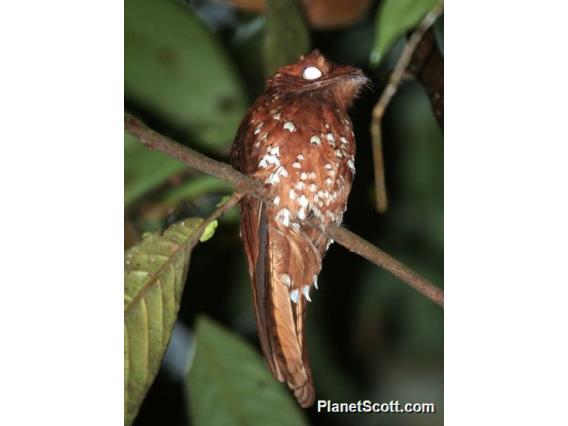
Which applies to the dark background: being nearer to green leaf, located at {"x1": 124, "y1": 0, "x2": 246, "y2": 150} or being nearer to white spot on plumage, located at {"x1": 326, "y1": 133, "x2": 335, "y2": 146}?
green leaf, located at {"x1": 124, "y1": 0, "x2": 246, "y2": 150}

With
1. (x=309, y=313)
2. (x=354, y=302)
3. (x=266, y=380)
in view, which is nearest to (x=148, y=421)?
(x=266, y=380)

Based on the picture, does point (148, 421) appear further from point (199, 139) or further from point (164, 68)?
point (164, 68)

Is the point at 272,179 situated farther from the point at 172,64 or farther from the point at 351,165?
the point at 172,64

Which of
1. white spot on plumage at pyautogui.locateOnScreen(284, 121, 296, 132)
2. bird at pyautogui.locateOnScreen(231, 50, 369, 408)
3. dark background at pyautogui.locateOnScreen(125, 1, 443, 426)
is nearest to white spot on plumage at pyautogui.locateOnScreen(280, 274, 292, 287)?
bird at pyautogui.locateOnScreen(231, 50, 369, 408)

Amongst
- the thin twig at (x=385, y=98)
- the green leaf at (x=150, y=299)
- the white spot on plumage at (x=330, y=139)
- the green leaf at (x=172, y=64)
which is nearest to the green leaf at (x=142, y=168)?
the green leaf at (x=172, y=64)

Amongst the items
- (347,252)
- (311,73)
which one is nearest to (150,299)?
(347,252)

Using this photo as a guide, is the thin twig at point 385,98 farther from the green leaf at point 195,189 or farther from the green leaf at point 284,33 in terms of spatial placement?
the green leaf at point 195,189

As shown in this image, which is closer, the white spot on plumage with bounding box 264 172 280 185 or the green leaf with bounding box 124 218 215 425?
the green leaf with bounding box 124 218 215 425
